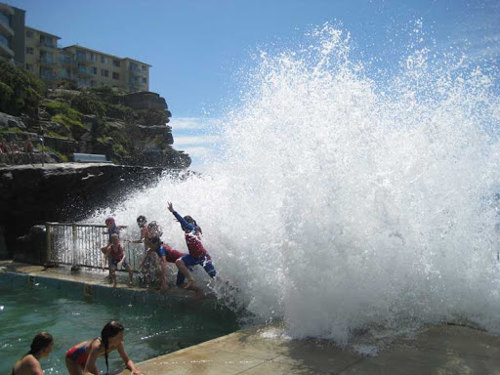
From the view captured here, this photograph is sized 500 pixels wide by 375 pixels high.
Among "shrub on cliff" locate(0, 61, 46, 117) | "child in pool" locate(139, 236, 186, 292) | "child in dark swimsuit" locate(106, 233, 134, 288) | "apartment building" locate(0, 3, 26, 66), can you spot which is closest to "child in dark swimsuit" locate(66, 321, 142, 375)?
"child in pool" locate(139, 236, 186, 292)

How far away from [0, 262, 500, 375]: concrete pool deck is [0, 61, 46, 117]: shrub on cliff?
43.4 metres

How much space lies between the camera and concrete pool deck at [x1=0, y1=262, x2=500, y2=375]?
4.41 metres

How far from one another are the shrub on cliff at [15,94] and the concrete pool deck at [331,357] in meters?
43.4

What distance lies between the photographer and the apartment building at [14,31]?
6750cm

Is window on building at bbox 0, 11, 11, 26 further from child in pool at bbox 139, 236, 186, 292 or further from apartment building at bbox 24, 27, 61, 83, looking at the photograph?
child in pool at bbox 139, 236, 186, 292

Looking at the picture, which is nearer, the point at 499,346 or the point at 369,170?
the point at 499,346

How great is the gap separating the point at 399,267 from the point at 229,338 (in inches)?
98.0

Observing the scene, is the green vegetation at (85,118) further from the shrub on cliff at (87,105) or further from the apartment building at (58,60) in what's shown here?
the apartment building at (58,60)

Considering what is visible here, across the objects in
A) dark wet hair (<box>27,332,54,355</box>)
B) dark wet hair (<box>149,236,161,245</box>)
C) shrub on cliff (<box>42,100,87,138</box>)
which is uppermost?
shrub on cliff (<box>42,100,87,138</box>)

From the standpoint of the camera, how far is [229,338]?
18.4 feet

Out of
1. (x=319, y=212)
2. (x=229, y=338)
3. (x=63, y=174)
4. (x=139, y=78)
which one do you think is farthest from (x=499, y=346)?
(x=139, y=78)

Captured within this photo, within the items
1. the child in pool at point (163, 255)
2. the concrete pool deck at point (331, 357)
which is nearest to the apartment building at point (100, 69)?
the child in pool at point (163, 255)

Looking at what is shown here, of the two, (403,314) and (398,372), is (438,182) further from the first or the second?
(398,372)

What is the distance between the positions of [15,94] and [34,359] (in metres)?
45.3
